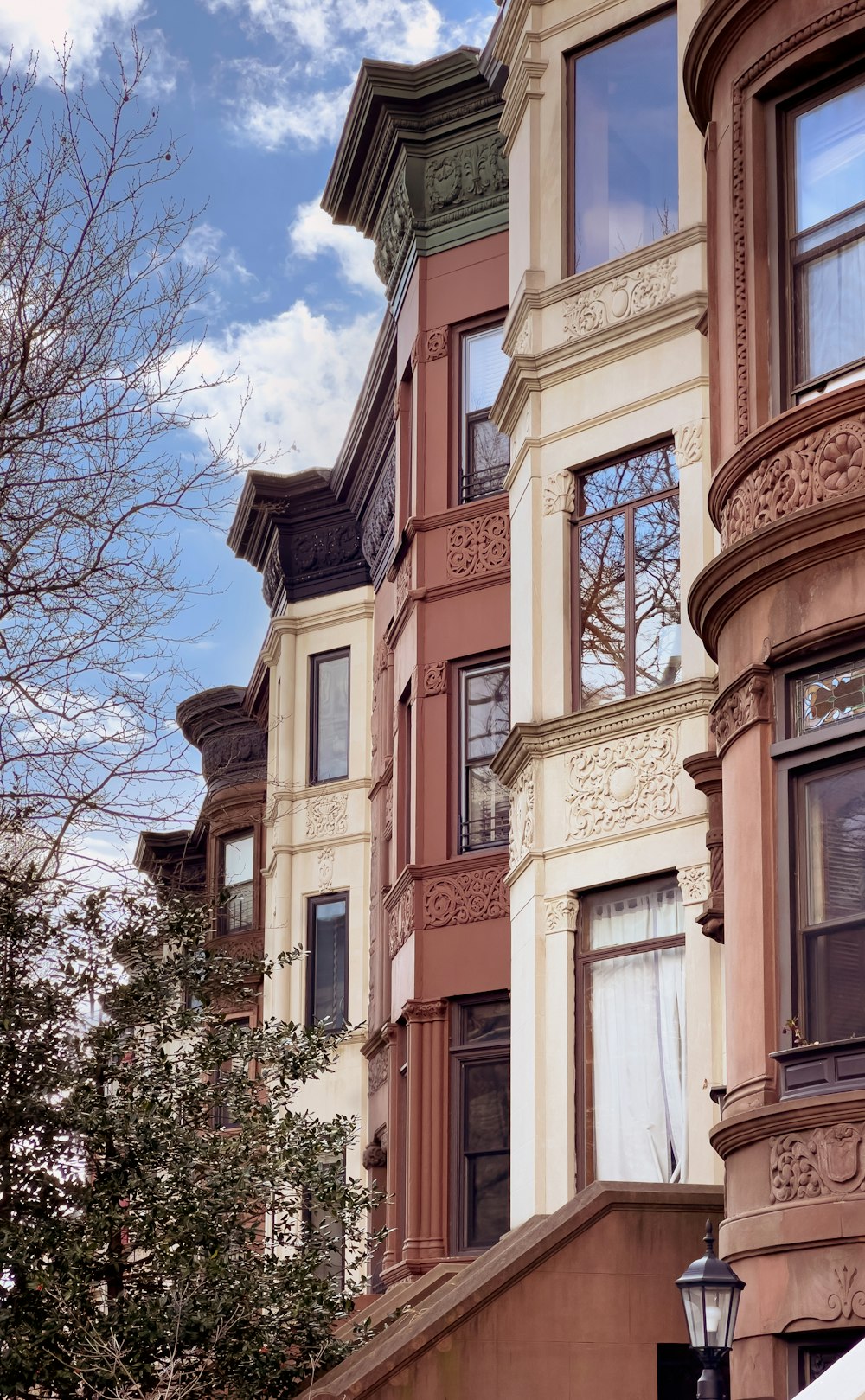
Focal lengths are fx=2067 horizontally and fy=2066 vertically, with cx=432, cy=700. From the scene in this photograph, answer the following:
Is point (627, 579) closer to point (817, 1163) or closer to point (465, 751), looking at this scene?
point (465, 751)

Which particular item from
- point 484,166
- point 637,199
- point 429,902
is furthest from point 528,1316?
point 484,166

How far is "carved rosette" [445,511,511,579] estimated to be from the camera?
72.2 ft

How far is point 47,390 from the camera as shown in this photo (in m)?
12.0

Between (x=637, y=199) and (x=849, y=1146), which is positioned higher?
(x=637, y=199)

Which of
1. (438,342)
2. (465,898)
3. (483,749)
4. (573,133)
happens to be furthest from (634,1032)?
(438,342)

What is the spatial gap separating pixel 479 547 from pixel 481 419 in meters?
1.70

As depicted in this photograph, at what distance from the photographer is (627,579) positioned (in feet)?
59.7

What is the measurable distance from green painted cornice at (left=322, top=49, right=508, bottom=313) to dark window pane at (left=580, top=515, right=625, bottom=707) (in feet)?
20.1

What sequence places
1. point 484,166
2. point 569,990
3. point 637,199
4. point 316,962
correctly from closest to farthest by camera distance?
1. point 569,990
2. point 637,199
3. point 484,166
4. point 316,962

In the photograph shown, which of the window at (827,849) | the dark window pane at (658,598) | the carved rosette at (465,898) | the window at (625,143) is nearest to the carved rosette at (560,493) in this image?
the dark window pane at (658,598)

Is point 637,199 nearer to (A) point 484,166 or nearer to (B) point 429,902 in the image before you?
A: (A) point 484,166

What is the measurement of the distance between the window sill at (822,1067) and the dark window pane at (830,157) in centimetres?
545

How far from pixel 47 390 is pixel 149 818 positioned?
2.58 metres

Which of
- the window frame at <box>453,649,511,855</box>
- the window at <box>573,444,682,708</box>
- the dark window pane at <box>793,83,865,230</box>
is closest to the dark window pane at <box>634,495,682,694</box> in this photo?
the window at <box>573,444,682,708</box>
